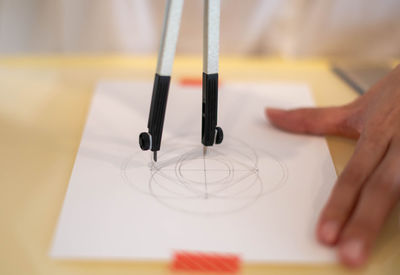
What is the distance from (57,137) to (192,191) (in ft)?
0.86

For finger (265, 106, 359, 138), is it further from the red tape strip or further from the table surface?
the red tape strip

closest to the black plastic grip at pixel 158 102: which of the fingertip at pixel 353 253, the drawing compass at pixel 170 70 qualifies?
the drawing compass at pixel 170 70

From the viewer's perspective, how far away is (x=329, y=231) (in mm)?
510

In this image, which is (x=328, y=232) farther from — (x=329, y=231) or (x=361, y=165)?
(x=361, y=165)

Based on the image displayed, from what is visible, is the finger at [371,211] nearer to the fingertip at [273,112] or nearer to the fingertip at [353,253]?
the fingertip at [353,253]

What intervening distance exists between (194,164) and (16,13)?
24.1 inches

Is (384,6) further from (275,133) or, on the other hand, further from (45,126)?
(45,126)

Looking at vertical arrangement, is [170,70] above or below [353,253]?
above

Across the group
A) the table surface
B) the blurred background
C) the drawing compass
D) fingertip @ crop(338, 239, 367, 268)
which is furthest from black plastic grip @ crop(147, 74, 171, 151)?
the blurred background

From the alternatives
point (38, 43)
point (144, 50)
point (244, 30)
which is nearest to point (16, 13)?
point (38, 43)

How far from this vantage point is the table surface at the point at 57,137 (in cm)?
50

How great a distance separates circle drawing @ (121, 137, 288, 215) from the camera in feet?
1.92

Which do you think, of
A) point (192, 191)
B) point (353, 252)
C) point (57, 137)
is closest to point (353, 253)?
point (353, 252)

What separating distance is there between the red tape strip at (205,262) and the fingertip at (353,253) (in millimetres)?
114
